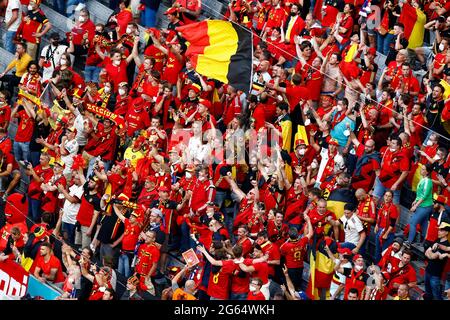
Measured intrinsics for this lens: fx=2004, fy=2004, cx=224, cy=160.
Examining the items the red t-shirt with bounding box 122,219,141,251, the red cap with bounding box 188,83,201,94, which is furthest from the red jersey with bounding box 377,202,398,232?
the red cap with bounding box 188,83,201,94

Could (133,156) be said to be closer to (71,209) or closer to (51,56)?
(71,209)

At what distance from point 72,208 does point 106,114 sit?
6.11 feet

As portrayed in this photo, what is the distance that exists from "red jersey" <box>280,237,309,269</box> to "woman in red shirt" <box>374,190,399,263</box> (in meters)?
1.09

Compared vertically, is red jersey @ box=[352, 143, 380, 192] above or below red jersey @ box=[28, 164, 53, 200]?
above

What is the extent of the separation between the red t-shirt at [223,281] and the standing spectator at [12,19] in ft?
26.3

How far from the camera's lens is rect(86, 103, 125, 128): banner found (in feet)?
102

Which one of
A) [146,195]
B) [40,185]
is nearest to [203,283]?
[146,195]

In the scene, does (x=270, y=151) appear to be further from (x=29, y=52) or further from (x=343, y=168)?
(x=29, y=52)

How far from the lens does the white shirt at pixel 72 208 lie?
2992 centimetres

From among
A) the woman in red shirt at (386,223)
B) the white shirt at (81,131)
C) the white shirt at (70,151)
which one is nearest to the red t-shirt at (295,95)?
the woman in red shirt at (386,223)

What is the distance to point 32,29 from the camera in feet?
110

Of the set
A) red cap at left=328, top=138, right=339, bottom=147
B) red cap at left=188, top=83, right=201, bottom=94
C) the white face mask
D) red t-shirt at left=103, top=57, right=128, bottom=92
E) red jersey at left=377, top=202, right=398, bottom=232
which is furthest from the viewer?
red t-shirt at left=103, top=57, right=128, bottom=92

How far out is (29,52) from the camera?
33500 millimetres

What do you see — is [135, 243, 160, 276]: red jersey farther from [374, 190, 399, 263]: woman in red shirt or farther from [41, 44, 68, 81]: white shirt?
[41, 44, 68, 81]: white shirt
